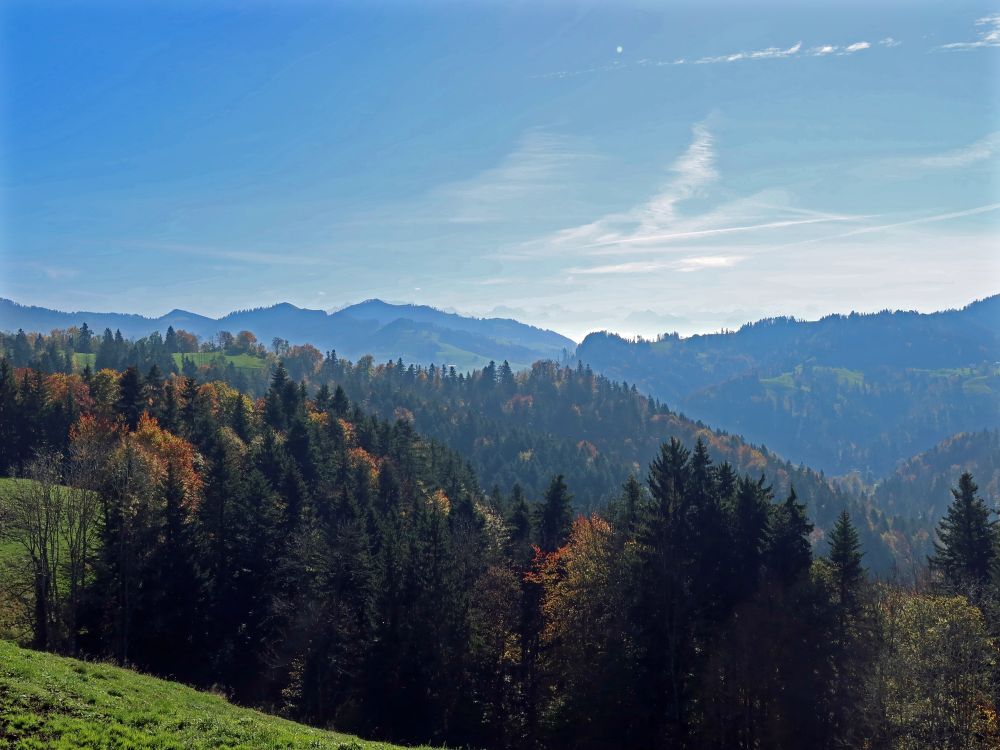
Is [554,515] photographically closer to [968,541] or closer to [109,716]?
[968,541]

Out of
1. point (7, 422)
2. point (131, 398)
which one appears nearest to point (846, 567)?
point (131, 398)

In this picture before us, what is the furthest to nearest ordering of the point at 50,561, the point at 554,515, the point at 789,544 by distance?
the point at 554,515
the point at 50,561
the point at 789,544

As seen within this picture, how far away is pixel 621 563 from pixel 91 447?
39.6 meters

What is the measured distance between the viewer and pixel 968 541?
1992 inches

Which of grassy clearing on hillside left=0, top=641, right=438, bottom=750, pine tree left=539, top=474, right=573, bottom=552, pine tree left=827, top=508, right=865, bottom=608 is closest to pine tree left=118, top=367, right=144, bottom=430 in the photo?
pine tree left=539, top=474, right=573, bottom=552

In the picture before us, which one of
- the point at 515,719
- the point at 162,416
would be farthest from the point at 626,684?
the point at 162,416

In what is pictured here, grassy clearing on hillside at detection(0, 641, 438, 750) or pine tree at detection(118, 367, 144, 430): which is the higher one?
pine tree at detection(118, 367, 144, 430)

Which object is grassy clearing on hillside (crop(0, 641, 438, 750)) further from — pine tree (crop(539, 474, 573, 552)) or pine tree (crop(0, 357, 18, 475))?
pine tree (crop(0, 357, 18, 475))

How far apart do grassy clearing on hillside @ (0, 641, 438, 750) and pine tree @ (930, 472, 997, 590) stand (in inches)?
1831

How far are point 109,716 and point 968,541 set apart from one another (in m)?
55.3

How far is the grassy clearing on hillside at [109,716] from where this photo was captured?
16859 millimetres

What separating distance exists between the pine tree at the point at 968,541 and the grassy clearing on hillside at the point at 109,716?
46505mm

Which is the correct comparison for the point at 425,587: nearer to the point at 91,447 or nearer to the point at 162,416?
the point at 91,447

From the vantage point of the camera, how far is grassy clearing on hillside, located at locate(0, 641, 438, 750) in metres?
16.9
